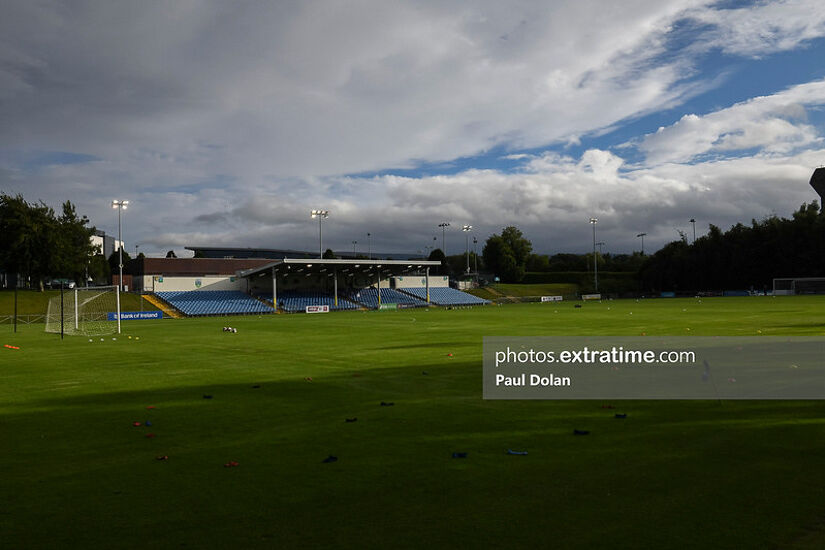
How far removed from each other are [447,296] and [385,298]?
35.2 feet

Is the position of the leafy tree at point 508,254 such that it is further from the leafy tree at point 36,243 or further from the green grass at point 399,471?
the green grass at point 399,471

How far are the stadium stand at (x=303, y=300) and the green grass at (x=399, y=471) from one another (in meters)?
63.1

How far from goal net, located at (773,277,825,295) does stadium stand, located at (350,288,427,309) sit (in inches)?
2152

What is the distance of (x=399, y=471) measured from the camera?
7098 millimetres

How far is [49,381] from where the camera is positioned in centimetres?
1595

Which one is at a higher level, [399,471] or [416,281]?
[416,281]

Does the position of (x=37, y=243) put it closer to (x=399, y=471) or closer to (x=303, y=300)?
(x=303, y=300)

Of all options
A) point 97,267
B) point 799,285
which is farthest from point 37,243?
point 799,285

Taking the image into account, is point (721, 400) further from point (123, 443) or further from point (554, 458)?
point (123, 443)

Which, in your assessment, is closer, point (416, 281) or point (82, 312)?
point (82, 312)

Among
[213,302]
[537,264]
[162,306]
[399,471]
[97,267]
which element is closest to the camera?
[399,471]

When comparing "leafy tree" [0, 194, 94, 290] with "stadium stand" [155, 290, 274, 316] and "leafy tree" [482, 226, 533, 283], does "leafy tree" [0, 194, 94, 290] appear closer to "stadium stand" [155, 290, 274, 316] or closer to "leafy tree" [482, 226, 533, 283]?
"stadium stand" [155, 290, 274, 316]

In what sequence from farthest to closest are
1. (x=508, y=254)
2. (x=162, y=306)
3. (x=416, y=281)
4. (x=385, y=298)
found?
(x=508, y=254), (x=416, y=281), (x=385, y=298), (x=162, y=306)

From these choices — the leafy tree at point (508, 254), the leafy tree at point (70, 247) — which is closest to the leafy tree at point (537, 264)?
the leafy tree at point (508, 254)
